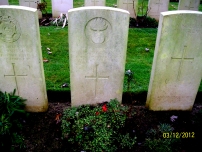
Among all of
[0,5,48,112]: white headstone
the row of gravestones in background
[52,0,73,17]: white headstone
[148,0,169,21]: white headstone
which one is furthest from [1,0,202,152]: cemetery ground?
[148,0,169,21]: white headstone

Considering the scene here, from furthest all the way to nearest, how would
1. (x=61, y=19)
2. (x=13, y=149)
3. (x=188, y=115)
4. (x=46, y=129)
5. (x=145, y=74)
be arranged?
(x=61, y=19), (x=145, y=74), (x=188, y=115), (x=46, y=129), (x=13, y=149)

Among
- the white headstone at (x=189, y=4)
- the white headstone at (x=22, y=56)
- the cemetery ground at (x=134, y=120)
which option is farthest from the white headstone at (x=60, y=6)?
the white headstone at (x=22, y=56)

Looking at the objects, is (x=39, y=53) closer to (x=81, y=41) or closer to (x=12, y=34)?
(x=12, y=34)

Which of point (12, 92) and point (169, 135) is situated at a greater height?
point (12, 92)

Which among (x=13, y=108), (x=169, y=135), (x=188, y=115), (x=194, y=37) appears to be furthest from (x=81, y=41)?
(x=188, y=115)

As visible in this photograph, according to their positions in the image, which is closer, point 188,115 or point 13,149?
point 13,149

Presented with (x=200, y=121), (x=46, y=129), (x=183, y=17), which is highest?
(x=183, y=17)

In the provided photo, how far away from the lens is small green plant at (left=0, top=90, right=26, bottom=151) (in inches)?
119

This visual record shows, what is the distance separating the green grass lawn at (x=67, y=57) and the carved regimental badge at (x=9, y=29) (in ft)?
4.55

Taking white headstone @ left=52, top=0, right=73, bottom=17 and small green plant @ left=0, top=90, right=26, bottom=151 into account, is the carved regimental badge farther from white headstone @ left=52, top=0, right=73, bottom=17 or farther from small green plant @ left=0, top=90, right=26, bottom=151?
white headstone @ left=52, top=0, right=73, bottom=17

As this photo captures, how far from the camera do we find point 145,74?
498 cm

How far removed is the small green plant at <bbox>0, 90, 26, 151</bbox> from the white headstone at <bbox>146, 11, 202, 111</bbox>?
2.20 m

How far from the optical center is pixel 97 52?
11.1 ft

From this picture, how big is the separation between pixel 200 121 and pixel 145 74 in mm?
1854
